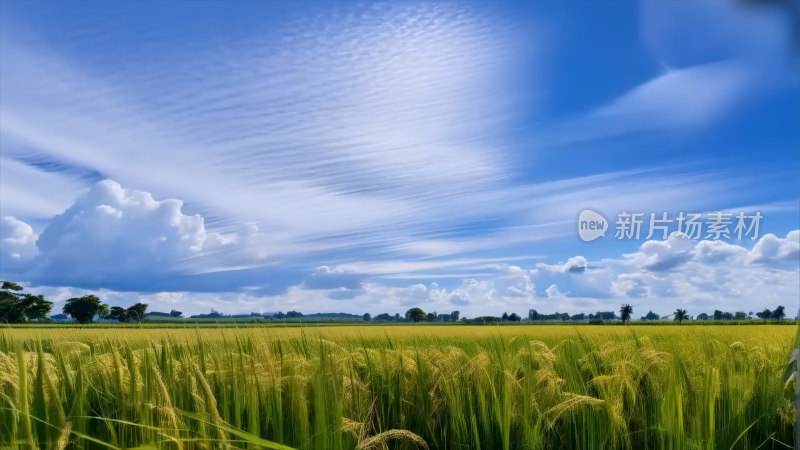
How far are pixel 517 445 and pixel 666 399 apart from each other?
2.84 feet

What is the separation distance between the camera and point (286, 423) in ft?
8.71

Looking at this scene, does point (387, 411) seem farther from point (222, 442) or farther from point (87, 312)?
point (87, 312)

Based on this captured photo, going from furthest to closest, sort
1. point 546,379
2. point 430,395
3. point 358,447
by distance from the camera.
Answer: point 546,379 → point 430,395 → point 358,447

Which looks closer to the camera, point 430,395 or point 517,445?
point 517,445

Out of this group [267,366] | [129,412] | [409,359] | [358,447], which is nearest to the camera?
[358,447]

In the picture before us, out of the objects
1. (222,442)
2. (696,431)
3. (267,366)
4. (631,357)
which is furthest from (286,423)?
(631,357)

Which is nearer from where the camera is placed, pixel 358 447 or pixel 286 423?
pixel 358 447

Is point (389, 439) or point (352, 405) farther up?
point (352, 405)

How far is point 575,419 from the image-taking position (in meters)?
3.00

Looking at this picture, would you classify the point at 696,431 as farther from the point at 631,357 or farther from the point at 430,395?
the point at 631,357

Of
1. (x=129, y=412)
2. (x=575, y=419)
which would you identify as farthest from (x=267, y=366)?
(x=575, y=419)

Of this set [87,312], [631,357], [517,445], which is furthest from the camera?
[87,312]

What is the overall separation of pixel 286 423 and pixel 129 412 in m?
0.72

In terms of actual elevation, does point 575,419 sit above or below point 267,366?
below
